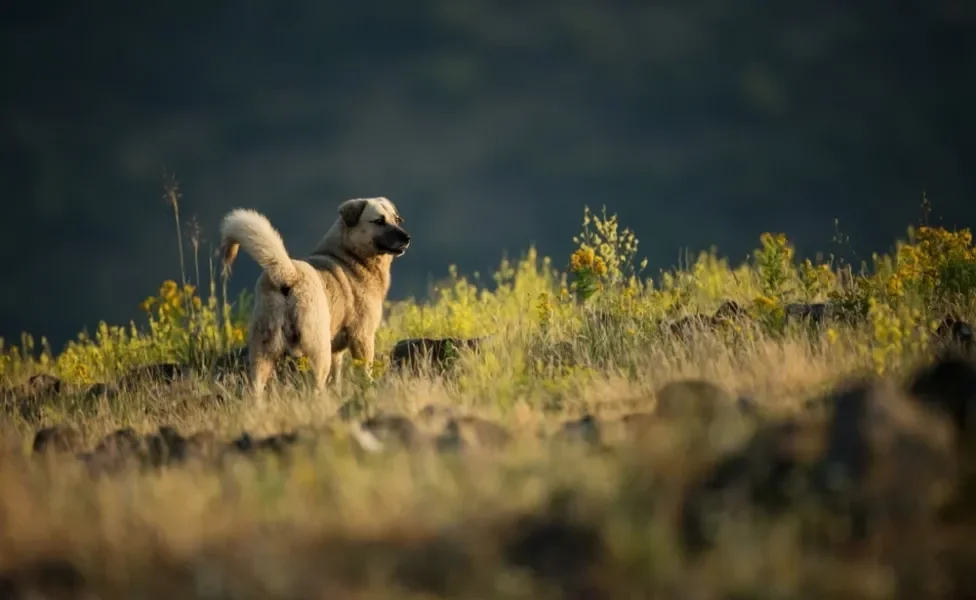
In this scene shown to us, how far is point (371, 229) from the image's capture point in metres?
10.3

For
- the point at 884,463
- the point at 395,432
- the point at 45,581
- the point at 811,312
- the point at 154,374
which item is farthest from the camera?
the point at 154,374

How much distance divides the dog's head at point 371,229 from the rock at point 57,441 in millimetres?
3993

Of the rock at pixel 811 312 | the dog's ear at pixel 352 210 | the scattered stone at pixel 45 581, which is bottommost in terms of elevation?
the scattered stone at pixel 45 581

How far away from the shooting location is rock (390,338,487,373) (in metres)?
9.82

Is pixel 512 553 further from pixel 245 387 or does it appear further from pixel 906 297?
pixel 906 297

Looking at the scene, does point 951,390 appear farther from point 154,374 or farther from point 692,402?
point 154,374

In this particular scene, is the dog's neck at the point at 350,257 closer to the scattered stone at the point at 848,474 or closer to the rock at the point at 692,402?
the rock at the point at 692,402

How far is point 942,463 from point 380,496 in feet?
7.12

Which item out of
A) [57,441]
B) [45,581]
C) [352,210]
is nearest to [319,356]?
[352,210]

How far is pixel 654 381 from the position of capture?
6.99m

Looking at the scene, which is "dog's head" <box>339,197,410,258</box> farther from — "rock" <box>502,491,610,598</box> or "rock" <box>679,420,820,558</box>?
"rock" <box>502,491,610,598</box>

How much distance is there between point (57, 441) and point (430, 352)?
3.68 metres

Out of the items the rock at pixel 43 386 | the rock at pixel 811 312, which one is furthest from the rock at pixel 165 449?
the rock at pixel 43 386

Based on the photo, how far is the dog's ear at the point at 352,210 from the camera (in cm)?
1039
